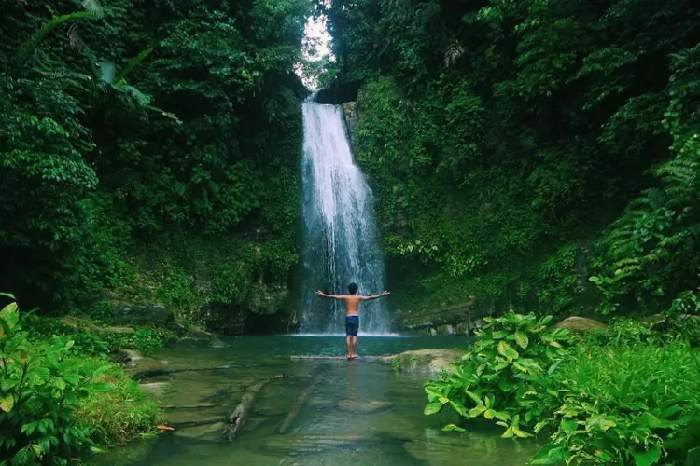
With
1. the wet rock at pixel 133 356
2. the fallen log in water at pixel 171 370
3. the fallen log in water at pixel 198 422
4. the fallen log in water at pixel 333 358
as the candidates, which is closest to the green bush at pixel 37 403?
the fallen log in water at pixel 198 422

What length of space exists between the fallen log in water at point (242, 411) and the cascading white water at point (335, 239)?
11.0 meters

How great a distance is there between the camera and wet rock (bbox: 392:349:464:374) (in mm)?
7370

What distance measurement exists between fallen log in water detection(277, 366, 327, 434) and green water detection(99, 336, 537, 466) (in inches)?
1.2

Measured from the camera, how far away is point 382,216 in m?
18.3

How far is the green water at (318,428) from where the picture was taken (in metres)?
3.72

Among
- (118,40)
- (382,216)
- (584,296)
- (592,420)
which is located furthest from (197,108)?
(592,420)

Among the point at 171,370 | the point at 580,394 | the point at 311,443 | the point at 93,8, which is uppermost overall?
the point at 93,8

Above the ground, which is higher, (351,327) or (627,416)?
(351,327)

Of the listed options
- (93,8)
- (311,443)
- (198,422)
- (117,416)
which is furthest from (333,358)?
(93,8)

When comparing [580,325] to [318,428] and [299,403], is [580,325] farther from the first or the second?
[318,428]

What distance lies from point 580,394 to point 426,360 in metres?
3.86

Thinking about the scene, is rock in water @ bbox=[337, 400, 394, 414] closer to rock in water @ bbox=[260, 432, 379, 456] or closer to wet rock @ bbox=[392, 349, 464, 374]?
rock in water @ bbox=[260, 432, 379, 456]

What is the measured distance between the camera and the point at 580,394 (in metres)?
3.77

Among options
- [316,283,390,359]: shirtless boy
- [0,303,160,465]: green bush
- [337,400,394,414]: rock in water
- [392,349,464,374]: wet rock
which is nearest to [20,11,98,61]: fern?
[316,283,390,359]: shirtless boy
